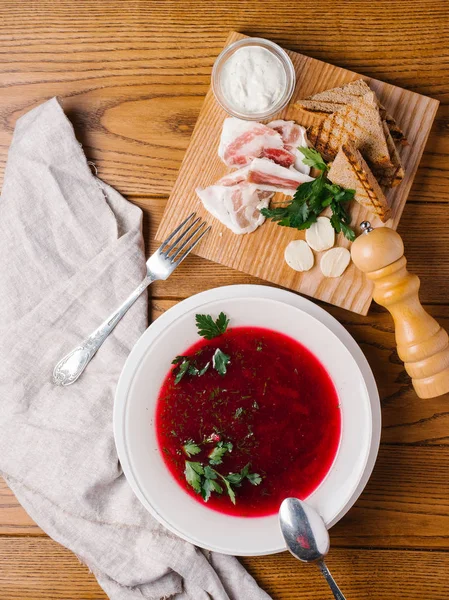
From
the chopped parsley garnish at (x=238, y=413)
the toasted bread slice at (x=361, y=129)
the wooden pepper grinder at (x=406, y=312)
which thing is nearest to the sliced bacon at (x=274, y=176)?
the toasted bread slice at (x=361, y=129)

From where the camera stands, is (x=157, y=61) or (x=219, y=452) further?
(x=157, y=61)

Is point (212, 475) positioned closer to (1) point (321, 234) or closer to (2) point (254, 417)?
(2) point (254, 417)

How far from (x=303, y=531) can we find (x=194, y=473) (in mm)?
307

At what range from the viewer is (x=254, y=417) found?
5.17 ft

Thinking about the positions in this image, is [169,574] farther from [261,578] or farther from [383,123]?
[383,123]

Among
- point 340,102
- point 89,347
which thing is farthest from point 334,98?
point 89,347

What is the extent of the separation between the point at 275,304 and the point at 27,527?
97 centimetres

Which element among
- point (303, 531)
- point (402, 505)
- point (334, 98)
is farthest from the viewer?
point (402, 505)

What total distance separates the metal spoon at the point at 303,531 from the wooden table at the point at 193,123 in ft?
0.69

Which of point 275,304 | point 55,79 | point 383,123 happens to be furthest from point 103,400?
point 383,123

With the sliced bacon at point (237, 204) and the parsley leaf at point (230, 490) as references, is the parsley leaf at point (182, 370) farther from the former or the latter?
the sliced bacon at point (237, 204)

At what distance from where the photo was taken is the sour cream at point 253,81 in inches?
63.5

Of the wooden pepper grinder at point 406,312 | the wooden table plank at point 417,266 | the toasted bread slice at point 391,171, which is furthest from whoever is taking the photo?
the wooden table plank at point 417,266

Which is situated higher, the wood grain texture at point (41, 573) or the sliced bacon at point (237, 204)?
the sliced bacon at point (237, 204)
